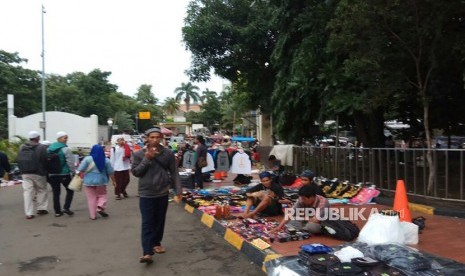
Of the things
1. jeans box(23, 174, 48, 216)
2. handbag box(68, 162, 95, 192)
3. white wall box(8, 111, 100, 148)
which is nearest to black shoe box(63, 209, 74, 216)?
jeans box(23, 174, 48, 216)

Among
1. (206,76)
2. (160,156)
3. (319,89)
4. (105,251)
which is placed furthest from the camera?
(206,76)

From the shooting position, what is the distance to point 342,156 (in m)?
12.0

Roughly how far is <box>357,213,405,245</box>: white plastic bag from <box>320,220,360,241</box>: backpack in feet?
1.77

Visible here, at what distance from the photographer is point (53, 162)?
963 cm

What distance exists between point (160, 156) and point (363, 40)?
19.2ft

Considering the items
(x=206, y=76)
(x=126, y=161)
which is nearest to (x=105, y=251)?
(x=126, y=161)

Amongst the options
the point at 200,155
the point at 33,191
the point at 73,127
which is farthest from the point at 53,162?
the point at 73,127

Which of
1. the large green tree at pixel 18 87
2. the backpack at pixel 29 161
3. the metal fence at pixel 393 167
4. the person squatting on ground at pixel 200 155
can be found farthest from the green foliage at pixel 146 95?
the backpack at pixel 29 161

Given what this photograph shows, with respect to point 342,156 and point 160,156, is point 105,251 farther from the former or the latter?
point 342,156

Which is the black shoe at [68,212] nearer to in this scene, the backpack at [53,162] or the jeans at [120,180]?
the backpack at [53,162]

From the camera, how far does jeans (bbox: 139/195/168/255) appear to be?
5.91 meters

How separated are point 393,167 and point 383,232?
488 cm

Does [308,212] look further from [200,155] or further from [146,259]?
[200,155]

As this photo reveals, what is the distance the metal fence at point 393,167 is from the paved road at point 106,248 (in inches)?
185
